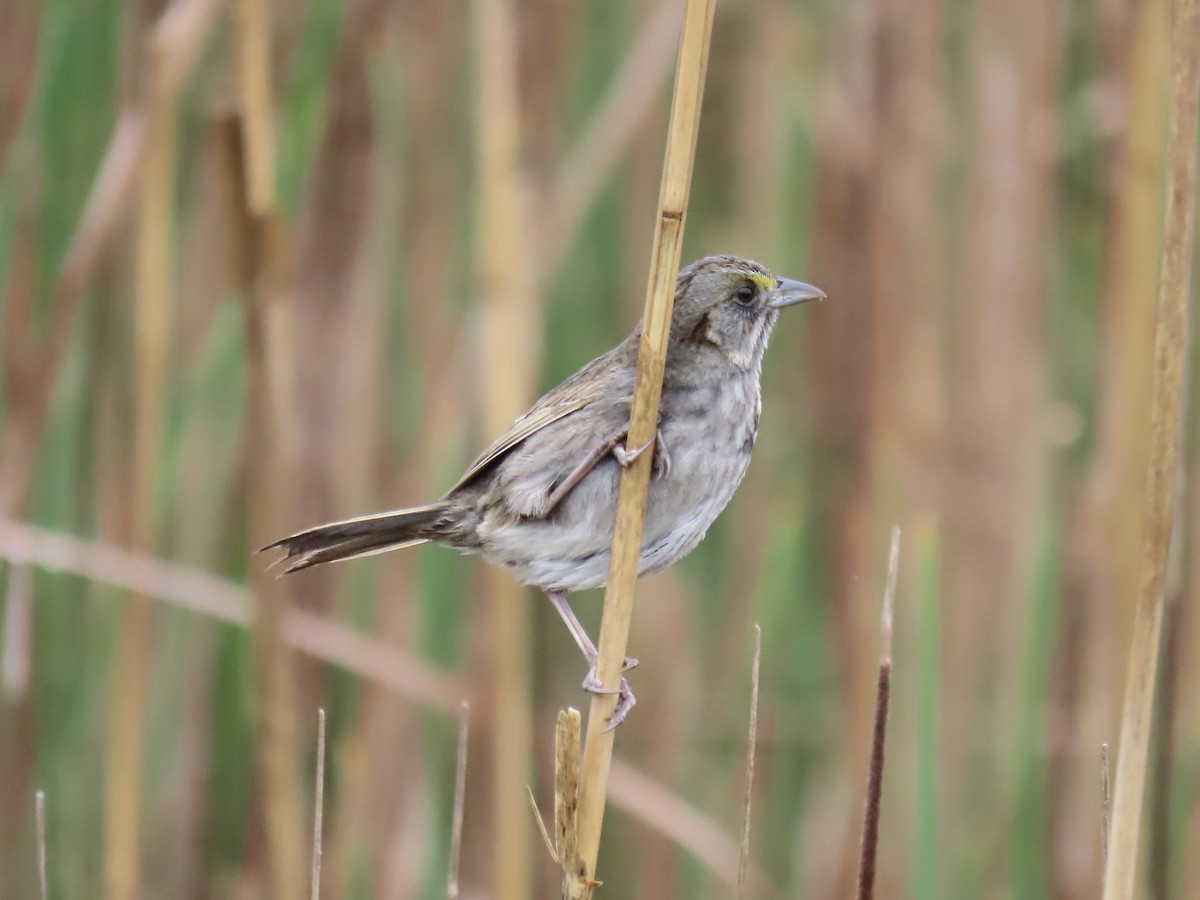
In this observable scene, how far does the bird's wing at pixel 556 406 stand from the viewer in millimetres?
2227

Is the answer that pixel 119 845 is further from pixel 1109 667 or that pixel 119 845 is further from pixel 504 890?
pixel 1109 667

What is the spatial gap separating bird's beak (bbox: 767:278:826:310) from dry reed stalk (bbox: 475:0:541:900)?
0.39 metres

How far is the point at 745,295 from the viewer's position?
2.32m

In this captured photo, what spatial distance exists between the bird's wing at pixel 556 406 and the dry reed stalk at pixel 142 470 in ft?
1.59

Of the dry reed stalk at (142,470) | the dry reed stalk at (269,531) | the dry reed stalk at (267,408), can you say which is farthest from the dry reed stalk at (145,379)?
the dry reed stalk at (269,531)

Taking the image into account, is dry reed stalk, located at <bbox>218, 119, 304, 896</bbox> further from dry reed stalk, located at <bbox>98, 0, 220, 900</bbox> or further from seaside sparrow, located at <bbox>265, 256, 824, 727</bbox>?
dry reed stalk, located at <bbox>98, 0, 220, 900</bbox>

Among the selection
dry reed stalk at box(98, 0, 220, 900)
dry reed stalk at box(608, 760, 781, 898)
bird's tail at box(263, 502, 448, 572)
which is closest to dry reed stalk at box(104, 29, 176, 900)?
dry reed stalk at box(98, 0, 220, 900)

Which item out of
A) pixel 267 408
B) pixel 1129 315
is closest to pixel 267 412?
pixel 267 408

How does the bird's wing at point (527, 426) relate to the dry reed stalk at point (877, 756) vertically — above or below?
above

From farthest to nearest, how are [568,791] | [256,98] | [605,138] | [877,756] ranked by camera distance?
[605,138]
[256,98]
[568,791]
[877,756]

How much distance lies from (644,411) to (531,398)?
2.15 ft

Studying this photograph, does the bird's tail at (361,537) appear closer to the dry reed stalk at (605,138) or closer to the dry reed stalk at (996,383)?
the dry reed stalk at (605,138)

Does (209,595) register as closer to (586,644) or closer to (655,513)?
(586,644)

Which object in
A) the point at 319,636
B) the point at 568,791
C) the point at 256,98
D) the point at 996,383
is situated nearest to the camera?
the point at 568,791
